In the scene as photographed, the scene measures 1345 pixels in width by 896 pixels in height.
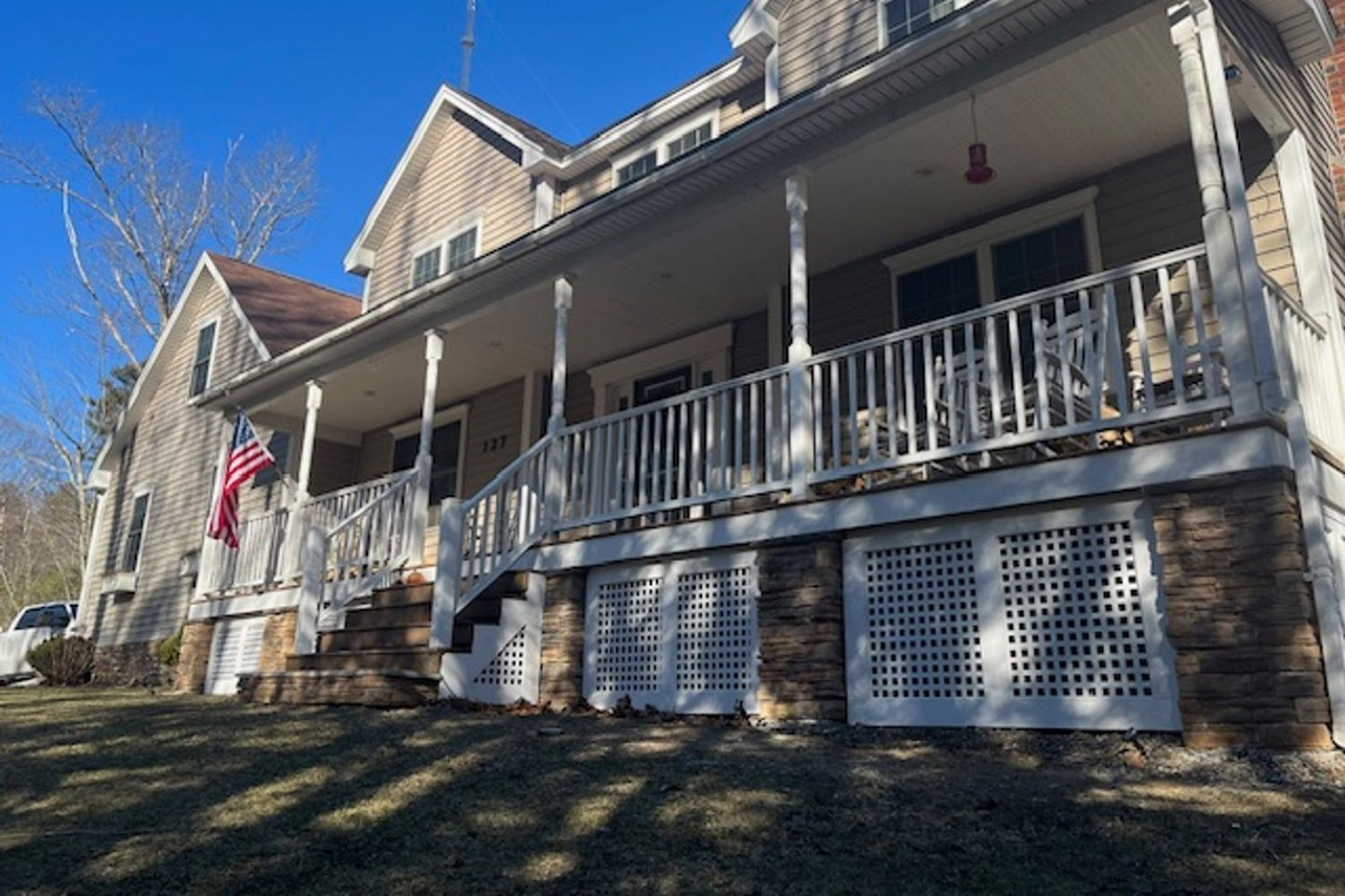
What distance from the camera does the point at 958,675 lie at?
5352mm

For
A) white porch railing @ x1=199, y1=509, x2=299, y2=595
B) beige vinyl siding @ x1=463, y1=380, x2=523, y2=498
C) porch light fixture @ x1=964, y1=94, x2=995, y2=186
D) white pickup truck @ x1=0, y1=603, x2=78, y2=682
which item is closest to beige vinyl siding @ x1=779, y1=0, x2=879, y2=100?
porch light fixture @ x1=964, y1=94, x2=995, y2=186

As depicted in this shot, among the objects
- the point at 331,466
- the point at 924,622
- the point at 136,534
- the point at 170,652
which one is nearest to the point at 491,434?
the point at 331,466

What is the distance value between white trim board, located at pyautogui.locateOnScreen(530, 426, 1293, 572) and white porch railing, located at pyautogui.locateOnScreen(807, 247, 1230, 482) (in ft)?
0.57

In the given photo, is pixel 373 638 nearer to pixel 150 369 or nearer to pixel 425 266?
pixel 425 266

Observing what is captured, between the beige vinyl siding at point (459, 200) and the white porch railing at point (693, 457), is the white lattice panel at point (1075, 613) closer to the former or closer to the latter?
the white porch railing at point (693, 457)

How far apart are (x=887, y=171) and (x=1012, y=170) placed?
101 centimetres

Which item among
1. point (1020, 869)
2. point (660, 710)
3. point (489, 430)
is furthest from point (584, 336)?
point (1020, 869)

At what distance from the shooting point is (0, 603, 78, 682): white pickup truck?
59.9 ft

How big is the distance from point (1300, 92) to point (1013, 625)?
16.7 feet

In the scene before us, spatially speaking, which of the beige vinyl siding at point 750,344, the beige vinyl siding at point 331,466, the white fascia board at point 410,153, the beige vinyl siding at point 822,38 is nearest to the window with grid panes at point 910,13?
the beige vinyl siding at point 822,38

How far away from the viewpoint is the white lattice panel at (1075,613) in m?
4.82

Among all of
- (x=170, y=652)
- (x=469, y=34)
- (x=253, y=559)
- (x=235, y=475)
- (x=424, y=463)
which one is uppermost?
(x=469, y=34)

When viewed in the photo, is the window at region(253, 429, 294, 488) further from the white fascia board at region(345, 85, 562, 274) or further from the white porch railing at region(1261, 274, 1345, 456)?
the white porch railing at region(1261, 274, 1345, 456)

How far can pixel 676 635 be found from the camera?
674 cm
